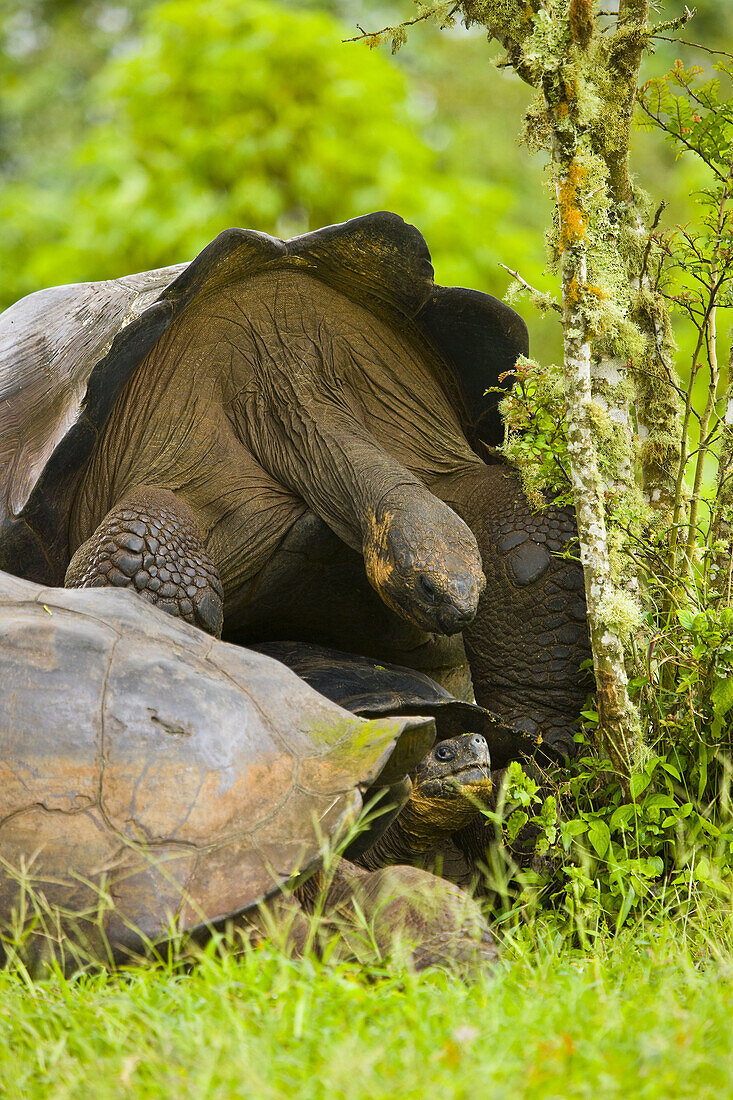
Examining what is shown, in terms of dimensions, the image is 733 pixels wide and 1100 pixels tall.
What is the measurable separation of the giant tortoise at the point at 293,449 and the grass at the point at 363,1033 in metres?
1.16

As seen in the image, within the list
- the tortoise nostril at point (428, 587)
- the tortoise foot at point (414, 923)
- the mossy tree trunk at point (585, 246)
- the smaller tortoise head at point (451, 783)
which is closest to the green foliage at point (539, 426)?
the mossy tree trunk at point (585, 246)

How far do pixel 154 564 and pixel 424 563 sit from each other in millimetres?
678

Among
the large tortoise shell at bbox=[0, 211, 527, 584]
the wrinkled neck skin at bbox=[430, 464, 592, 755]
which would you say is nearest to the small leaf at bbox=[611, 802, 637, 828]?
the wrinkled neck skin at bbox=[430, 464, 592, 755]

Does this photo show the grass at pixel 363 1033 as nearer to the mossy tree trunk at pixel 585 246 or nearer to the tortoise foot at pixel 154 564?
the mossy tree trunk at pixel 585 246

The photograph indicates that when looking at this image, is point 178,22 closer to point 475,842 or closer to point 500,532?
point 500,532

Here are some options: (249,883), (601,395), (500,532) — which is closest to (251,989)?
(249,883)

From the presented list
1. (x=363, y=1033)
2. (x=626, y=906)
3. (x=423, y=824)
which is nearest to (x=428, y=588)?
(x=423, y=824)

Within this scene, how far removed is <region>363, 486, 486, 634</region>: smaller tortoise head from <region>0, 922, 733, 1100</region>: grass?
87cm

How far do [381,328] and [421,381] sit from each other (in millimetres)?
208

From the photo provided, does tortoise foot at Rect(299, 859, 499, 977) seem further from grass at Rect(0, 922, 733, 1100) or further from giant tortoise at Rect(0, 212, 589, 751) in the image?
giant tortoise at Rect(0, 212, 589, 751)

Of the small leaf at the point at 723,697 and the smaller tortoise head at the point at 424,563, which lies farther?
the small leaf at the point at 723,697

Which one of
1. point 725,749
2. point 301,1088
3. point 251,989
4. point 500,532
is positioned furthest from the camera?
point 500,532

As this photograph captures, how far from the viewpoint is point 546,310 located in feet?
9.28

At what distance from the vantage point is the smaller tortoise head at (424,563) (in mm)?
2611
